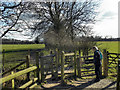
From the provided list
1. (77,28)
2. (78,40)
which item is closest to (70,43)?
(78,40)

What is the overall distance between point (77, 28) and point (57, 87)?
37.7 ft

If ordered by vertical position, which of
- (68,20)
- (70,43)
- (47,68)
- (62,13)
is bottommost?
(47,68)

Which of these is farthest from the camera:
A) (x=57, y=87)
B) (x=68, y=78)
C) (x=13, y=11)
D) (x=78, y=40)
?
(x=78, y=40)

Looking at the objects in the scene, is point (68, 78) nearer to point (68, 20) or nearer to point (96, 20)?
point (68, 20)

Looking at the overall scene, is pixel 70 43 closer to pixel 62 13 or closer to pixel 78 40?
pixel 78 40

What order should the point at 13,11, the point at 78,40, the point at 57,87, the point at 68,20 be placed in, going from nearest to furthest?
1. the point at 57,87
2. the point at 13,11
3. the point at 68,20
4. the point at 78,40

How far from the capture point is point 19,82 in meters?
5.34

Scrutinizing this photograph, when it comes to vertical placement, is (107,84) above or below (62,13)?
below

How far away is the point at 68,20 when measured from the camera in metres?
13.7

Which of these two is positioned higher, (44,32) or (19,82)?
(44,32)

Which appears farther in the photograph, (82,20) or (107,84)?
(82,20)

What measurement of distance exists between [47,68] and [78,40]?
929 cm

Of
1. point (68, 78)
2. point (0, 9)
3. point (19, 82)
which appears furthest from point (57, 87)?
point (0, 9)

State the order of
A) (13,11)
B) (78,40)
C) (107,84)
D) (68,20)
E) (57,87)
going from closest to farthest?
(57,87) < (107,84) < (13,11) < (68,20) < (78,40)
